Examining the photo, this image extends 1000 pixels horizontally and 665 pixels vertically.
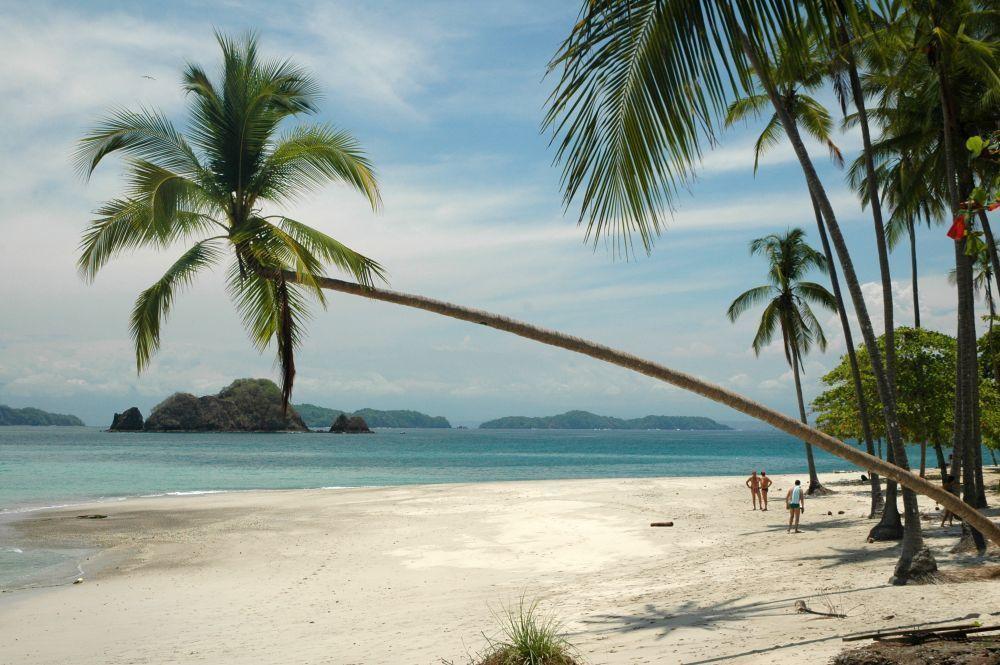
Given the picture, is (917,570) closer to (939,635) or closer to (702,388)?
(939,635)

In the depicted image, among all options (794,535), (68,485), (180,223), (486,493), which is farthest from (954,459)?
(68,485)

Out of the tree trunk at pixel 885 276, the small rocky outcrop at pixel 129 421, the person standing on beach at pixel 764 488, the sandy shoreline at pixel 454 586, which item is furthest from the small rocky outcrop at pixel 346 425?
the tree trunk at pixel 885 276

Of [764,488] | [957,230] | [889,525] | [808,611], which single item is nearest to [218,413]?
[764,488]

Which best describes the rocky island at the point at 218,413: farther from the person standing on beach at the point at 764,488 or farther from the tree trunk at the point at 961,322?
the tree trunk at the point at 961,322

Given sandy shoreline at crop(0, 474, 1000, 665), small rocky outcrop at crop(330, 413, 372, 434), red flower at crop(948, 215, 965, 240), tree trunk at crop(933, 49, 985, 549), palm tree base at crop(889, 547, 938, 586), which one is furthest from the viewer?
small rocky outcrop at crop(330, 413, 372, 434)

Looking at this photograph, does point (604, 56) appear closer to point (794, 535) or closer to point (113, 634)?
point (113, 634)

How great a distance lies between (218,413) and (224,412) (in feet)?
3.41

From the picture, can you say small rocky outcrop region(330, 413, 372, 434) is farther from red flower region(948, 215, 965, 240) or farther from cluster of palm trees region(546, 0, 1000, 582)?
red flower region(948, 215, 965, 240)

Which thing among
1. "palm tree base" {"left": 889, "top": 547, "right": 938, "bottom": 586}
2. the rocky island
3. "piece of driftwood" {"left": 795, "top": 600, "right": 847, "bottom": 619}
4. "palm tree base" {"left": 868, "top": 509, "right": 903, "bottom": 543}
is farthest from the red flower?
the rocky island

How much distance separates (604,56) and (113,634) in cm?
945

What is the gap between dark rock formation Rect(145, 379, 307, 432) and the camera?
13350cm

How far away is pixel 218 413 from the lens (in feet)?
441

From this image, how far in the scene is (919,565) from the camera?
29.1ft

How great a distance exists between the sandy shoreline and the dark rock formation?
116489mm
